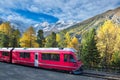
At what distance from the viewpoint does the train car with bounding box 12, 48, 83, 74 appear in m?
26.1

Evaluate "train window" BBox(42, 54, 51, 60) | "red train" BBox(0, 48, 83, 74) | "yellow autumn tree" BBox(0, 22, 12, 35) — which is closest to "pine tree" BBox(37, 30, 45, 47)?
"yellow autumn tree" BBox(0, 22, 12, 35)

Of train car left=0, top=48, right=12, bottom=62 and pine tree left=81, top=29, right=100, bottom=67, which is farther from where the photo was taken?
pine tree left=81, top=29, right=100, bottom=67

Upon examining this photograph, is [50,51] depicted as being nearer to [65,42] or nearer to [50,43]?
[50,43]

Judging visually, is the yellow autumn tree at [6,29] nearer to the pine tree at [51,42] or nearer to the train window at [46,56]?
the pine tree at [51,42]

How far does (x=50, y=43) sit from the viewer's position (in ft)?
196

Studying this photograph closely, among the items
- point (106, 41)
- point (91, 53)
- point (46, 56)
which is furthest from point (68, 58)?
point (106, 41)

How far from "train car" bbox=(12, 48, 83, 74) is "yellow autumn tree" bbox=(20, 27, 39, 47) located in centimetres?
2099

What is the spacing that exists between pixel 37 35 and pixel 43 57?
34188 millimetres

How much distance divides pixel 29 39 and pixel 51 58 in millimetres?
30269

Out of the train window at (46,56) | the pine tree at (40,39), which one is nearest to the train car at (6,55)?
the train window at (46,56)

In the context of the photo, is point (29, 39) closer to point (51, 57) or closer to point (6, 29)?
point (6, 29)

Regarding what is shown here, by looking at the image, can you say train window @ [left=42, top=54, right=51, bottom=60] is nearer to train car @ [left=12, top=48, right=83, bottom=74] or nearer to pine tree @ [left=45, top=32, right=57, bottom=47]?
train car @ [left=12, top=48, right=83, bottom=74]

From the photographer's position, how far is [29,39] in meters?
58.2

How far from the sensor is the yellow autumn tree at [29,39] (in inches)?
2279
